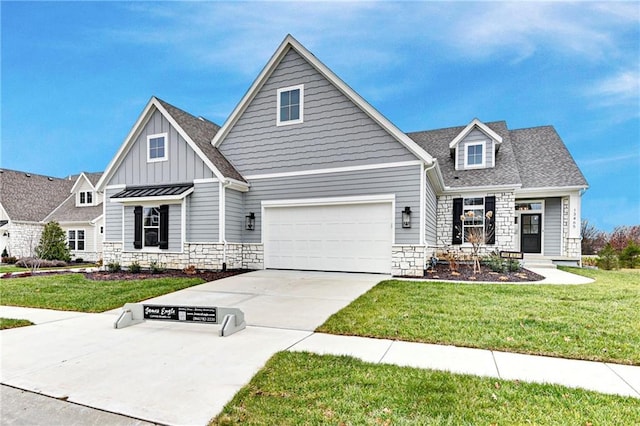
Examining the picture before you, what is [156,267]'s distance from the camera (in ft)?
40.4

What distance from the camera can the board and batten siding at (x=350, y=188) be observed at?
10531mm

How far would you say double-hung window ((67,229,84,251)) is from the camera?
2219 cm

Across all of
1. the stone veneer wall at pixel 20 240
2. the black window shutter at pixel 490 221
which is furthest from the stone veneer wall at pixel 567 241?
the stone veneer wall at pixel 20 240

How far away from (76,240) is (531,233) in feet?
87.9

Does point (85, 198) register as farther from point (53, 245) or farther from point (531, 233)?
point (531, 233)

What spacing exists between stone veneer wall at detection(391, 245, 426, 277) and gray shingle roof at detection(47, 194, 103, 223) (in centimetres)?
2037

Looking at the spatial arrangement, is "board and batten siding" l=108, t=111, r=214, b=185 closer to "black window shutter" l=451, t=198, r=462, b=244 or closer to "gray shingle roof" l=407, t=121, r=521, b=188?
"black window shutter" l=451, t=198, r=462, b=244

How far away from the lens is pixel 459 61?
2427cm

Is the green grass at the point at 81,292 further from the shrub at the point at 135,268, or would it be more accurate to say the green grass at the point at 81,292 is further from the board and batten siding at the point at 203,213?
the board and batten siding at the point at 203,213

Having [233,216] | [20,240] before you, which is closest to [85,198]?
[20,240]

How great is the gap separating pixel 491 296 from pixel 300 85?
921cm

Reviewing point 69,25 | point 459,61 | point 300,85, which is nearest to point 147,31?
point 69,25

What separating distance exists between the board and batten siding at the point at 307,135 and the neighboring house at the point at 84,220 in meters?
14.0

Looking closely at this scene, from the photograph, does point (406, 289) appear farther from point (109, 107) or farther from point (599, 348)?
point (109, 107)
